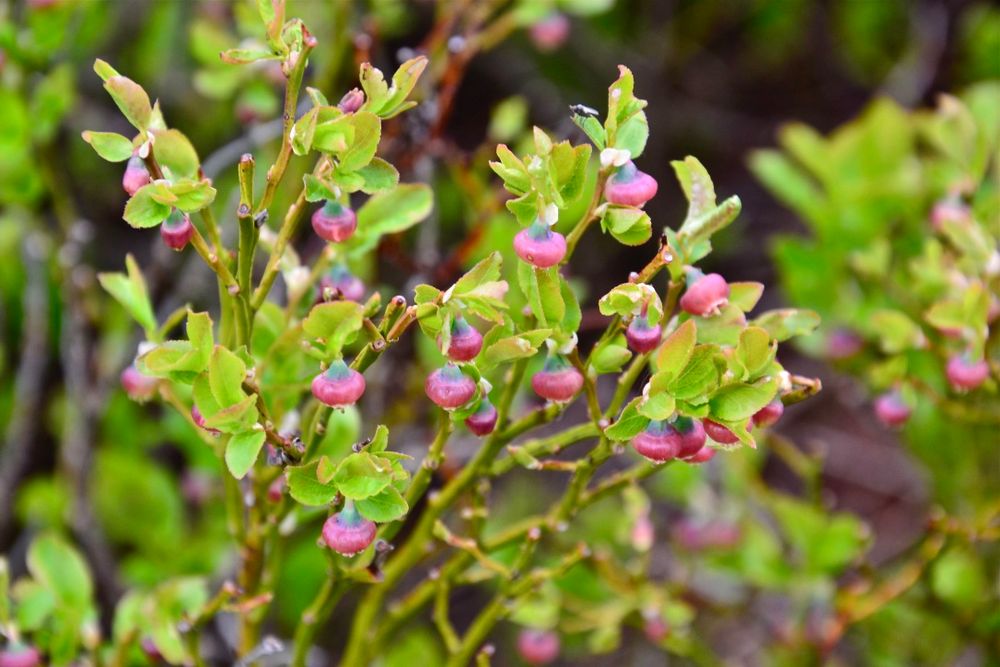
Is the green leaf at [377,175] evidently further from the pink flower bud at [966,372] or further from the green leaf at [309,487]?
the pink flower bud at [966,372]

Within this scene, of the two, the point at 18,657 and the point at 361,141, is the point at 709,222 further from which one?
the point at 18,657

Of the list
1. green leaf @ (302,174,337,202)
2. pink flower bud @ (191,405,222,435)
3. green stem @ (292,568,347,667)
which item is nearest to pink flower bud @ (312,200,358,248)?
green leaf @ (302,174,337,202)

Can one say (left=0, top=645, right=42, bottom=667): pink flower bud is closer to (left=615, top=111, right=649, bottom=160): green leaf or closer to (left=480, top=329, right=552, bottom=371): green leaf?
(left=480, top=329, right=552, bottom=371): green leaf

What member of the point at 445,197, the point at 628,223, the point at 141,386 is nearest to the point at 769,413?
the point at 628,223

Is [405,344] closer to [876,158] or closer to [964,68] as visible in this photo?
[876,158]

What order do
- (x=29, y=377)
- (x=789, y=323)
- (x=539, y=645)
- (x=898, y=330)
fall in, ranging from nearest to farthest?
(x=789, y=323), (x=898, y=330), (x=539, y=645), (x=29, y=377)

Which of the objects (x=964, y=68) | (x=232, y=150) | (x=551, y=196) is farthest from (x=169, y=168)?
(x=964, y=68)

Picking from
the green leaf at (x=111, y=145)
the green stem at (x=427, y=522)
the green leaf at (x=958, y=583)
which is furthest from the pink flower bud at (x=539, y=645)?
the green leaf at (x=111, y=145)
